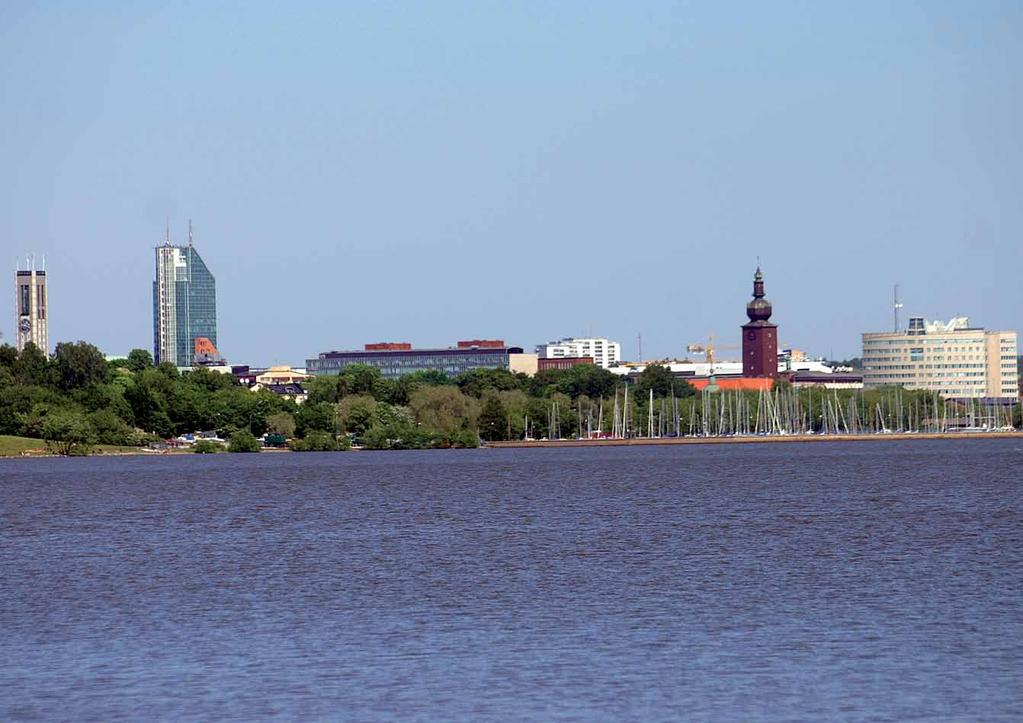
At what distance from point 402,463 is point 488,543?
69.3m

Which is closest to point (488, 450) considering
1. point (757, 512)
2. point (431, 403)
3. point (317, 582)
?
point (431, 403)

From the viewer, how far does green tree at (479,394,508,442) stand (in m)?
153

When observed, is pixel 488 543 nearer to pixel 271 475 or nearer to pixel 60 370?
Answer: pixel 271 475

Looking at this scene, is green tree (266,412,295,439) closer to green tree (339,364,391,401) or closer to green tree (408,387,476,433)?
green tree (408,387,476,433)

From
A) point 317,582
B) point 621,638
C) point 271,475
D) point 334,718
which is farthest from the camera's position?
point 271,475

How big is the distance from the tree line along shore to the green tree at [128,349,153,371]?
11.1 inches

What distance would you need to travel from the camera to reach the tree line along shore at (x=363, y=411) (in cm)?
13925

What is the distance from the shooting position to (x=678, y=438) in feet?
552

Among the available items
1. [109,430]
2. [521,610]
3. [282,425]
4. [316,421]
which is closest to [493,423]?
[316,421]

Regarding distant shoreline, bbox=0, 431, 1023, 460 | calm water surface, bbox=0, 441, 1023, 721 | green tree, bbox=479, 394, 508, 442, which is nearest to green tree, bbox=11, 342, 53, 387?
distant shoreline, bbox=0, 431, 1023, 460

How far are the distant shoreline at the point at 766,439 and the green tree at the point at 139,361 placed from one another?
47.9 m

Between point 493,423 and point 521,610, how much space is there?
122844mm

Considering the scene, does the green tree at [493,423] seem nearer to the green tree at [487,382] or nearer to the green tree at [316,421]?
the green tree at [316,421]

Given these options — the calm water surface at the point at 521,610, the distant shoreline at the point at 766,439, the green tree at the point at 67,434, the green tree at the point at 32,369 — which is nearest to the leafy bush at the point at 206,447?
the green tree at the point at 67,434
